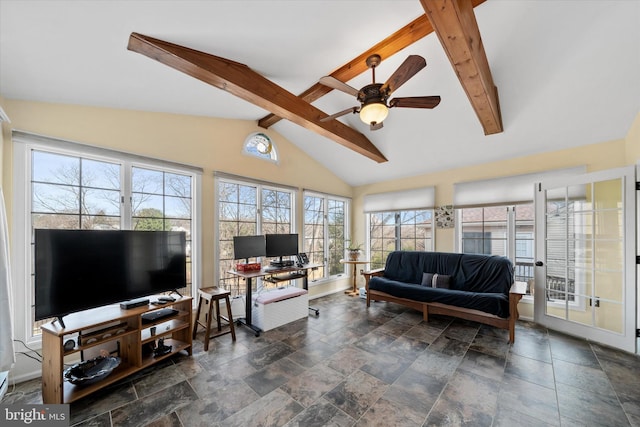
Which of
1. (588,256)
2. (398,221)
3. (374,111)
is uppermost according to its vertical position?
(374,111)

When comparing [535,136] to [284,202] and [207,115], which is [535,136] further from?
[207,115]

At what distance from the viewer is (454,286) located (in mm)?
3748

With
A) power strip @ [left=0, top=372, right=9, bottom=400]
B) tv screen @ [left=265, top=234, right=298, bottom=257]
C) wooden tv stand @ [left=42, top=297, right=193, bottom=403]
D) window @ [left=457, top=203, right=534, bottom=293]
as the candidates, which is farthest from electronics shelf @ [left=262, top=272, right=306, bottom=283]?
window @ [left=457, top=203, right=534, bottom=293]

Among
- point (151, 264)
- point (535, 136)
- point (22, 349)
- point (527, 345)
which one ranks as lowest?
point (527, 345)

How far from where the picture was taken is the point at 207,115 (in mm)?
3295

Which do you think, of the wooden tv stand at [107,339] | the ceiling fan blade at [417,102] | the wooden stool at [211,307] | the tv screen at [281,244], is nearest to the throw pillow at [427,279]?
the tv screen at [281,244]

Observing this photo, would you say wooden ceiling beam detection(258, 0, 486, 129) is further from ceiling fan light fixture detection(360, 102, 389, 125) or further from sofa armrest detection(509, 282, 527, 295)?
sofa armrest detection(509, 282, 527, 295)

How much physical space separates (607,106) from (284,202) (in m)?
4.18

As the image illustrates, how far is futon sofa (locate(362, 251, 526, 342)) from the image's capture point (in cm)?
299

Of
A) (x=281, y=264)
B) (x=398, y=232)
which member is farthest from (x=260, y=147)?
(x=398, y=232)

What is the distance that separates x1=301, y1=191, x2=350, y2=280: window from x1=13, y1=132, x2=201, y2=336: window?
2.09 m

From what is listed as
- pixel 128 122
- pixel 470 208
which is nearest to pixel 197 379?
pixel 128 122

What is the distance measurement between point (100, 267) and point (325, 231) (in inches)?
141

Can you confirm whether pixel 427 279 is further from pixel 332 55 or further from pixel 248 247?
pixel 332 55
